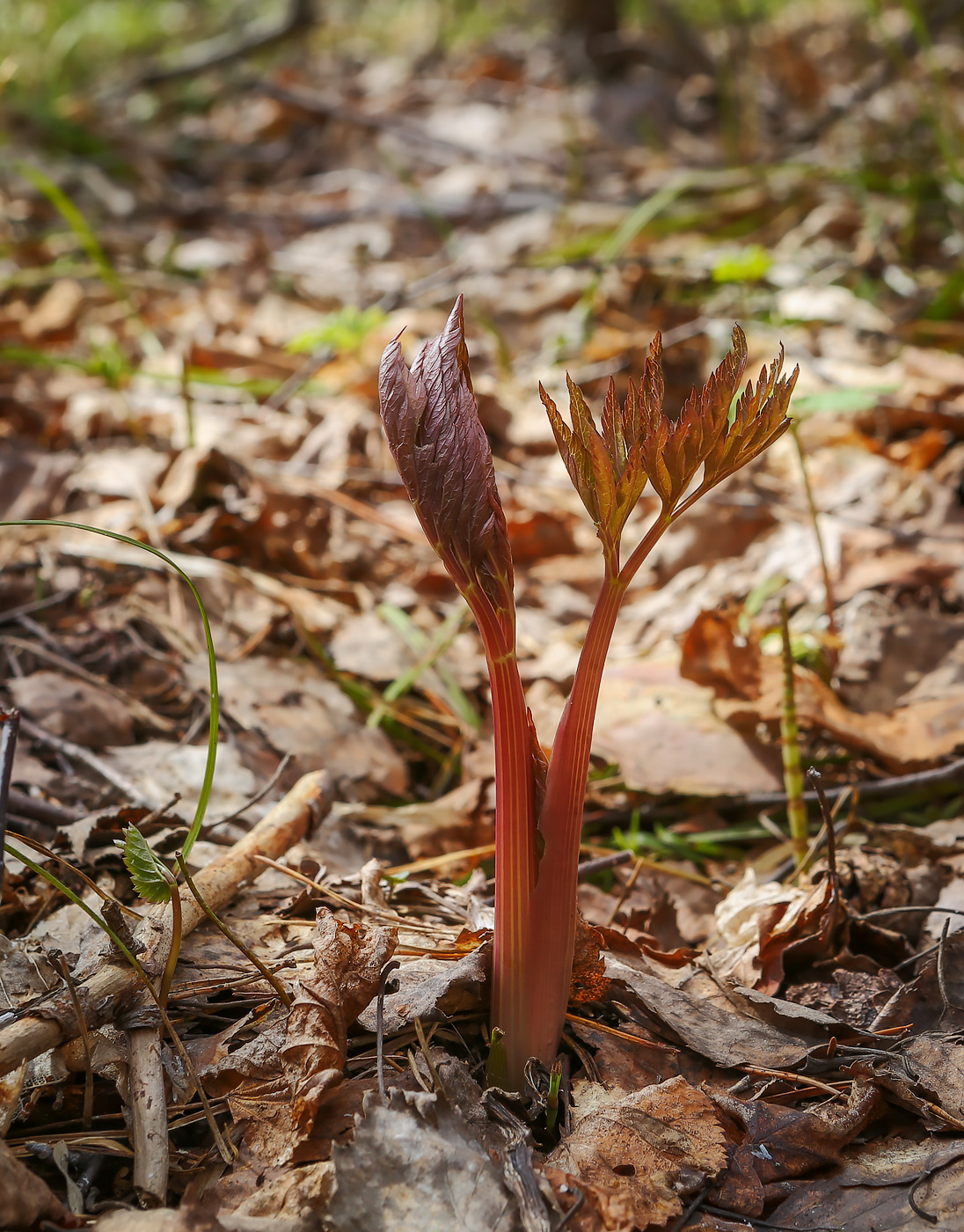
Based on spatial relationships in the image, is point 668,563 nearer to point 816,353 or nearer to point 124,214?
point 816,353

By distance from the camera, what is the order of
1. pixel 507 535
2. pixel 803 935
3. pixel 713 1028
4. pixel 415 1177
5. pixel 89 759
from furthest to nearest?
1. pixel 89 759
2. pixel 803 935
3. pixel 713 1028
4. pixel 507 535
5. pixel 415 1177

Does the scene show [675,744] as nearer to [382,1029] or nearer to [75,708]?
[382,1029]

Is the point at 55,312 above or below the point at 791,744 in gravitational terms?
→ above

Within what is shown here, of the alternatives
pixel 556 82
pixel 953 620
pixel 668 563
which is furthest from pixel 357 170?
pixel 953 620

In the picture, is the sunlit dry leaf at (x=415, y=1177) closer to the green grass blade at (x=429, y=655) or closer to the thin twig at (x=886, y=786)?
the thin twig at (x=886, y=786)

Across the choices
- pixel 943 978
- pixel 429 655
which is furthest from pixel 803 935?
pixel 429 655

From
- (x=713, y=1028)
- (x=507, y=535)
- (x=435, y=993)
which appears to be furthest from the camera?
(x=713, y=1028)

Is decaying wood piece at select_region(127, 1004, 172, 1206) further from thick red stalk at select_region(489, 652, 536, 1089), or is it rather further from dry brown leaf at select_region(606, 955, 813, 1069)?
dry brown leaf at select_region(606, 955, 813, 1069)

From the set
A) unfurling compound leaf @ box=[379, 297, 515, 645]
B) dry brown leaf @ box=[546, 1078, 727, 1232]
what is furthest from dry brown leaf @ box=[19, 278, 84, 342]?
dry brown leaf @ box=[546, 1078, 727, 1232]
